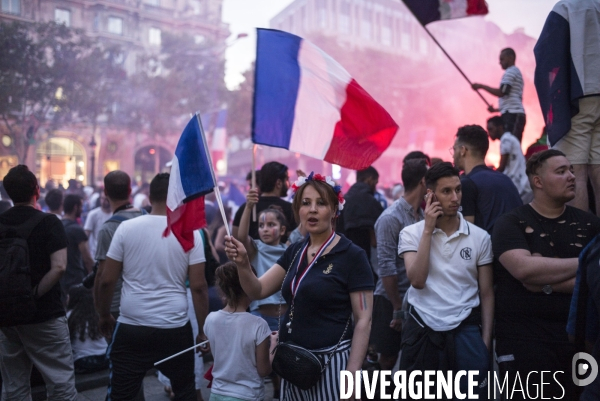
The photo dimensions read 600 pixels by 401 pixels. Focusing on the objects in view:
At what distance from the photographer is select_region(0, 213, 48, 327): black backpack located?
3695 millimetres

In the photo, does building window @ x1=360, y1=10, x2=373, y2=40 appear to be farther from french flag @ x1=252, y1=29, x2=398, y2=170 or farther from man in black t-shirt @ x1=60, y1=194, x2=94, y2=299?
french flag @ x1=252, y1=29, x2=398, y2=170

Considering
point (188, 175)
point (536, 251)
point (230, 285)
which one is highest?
point (188, 175)

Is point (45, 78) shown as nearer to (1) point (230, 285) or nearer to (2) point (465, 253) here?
(1) point (230, 285)

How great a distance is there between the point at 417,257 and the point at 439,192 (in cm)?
46

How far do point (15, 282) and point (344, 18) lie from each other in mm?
49489

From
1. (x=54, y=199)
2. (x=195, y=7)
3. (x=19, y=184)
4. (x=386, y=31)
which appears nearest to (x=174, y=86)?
(x=195, y=7)

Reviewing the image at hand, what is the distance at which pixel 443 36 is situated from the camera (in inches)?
1554

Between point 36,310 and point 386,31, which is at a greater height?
point 386,31

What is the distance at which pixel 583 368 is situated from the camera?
108 inches

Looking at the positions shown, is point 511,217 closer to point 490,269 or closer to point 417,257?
point 490,269

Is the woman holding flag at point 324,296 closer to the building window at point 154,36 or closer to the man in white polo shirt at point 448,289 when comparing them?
the man in white polo shirt at point 448,289

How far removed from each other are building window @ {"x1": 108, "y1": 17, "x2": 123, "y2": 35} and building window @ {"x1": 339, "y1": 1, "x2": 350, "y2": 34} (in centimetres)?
2497

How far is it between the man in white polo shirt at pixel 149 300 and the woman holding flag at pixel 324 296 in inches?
41.9

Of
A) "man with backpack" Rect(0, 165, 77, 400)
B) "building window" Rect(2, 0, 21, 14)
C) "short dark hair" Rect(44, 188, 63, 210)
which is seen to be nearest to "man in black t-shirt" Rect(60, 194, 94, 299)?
"short dark hair" Rect(44, 188, 63, 210)
